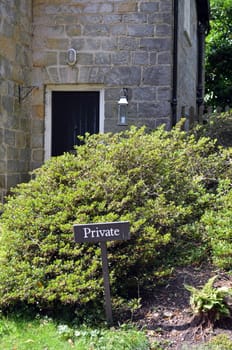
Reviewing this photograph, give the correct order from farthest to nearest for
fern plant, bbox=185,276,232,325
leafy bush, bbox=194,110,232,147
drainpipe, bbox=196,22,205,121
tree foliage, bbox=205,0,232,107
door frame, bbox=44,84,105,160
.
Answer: tree foliage, bbox=205,0,232,107 < drainpipe, bbox=196,22,205,121 < door frame, bbox=44,84,105,160 < leafy bush, bbox=194,110,232,147 < fern plant, bbox=185,276,232,325

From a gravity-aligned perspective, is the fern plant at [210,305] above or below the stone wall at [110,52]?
below

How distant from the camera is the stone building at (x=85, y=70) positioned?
856 centimetres

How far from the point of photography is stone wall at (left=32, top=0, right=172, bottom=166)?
28.1 feet

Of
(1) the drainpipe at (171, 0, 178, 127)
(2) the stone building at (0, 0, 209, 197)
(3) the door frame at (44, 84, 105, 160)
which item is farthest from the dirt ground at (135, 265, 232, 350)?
(3) the door frame at (44, 84, 105, 160)

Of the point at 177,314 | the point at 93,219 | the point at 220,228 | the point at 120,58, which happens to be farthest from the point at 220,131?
the point at 177,314

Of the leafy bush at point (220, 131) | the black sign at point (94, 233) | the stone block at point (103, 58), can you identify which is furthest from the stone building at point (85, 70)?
the black sign at point (94, 233)

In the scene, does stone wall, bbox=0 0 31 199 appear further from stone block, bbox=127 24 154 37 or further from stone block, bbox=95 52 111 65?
stone block, bbox=127 24 154 37

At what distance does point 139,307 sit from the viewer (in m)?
4.03

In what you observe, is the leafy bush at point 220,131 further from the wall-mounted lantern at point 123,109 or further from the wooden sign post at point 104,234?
the wooden sign post at point 104,234

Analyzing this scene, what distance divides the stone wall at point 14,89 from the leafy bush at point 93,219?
101 inches

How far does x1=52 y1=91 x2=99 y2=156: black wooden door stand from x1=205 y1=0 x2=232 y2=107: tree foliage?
11956 millimetres

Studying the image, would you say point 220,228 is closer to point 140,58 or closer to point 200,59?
point 140,58

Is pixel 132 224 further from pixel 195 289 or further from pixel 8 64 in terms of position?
pixel 8 64

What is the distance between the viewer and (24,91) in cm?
858
